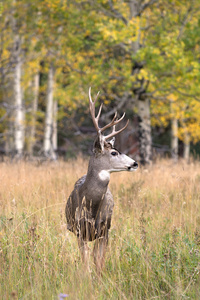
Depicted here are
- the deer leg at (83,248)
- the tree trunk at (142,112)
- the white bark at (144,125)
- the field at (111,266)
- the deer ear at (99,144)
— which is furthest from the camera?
the white bark at (144,125)

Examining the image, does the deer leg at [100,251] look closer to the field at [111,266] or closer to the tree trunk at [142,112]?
the field at [111,266]

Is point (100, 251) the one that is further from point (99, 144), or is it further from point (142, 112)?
point (142, 112)

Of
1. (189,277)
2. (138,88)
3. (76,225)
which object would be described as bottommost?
(189,277)

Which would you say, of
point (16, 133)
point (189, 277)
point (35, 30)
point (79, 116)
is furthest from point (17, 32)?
point (189, 277)

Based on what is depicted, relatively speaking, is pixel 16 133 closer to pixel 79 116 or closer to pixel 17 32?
pixel 17 32

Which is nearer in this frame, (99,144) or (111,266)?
(111,266)

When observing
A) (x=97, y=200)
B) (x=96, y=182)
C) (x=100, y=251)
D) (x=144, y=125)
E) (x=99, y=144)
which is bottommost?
(x=100, y=251)

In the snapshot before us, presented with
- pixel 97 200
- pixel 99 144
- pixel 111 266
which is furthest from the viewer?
pixel 99 144

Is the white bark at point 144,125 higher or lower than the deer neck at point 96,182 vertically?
higher

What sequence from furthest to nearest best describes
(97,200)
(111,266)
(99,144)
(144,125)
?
(144,125) → (99,144) → (97,200) → (111,266)

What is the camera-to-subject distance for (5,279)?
354 cm

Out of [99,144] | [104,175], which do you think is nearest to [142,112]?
[99,144]

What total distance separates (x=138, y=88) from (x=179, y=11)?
108 inches

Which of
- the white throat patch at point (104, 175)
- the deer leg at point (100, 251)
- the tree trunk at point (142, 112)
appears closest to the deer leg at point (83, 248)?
the deer leg at point (100, 251)
